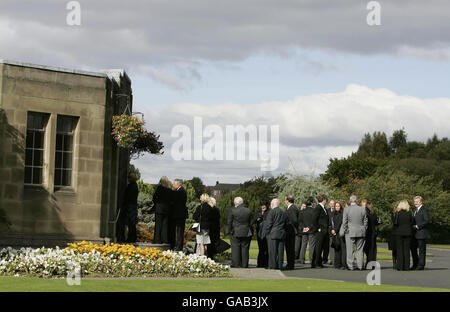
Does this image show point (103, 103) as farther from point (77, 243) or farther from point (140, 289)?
point (140, 289)

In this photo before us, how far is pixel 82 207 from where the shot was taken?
64.1 feet

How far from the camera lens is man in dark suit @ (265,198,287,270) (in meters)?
19.3

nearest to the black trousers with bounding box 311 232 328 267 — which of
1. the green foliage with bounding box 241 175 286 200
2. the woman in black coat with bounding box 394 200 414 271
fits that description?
the woman in black coat with bounding box 394 200 414 271

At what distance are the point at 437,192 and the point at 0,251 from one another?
47103mm

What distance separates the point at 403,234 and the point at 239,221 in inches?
175

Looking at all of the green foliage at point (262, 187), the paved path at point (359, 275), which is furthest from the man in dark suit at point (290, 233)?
the green foliage at point (262, 187)

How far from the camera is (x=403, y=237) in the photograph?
20344 millimetres

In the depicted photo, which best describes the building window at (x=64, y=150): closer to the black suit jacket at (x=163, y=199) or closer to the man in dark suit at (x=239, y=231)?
the black suit jacket at (x=163, y=199)

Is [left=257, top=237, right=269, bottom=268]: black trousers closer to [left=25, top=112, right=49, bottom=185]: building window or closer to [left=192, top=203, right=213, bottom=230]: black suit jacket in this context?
[left=192, top=203, right=213, bottom=230]: black suit jacket

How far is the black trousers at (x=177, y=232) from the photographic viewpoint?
20672 millimetres

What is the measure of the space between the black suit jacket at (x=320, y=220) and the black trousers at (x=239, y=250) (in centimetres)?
212

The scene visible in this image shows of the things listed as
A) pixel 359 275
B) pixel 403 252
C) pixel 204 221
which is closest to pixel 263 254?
pixel 204 221
